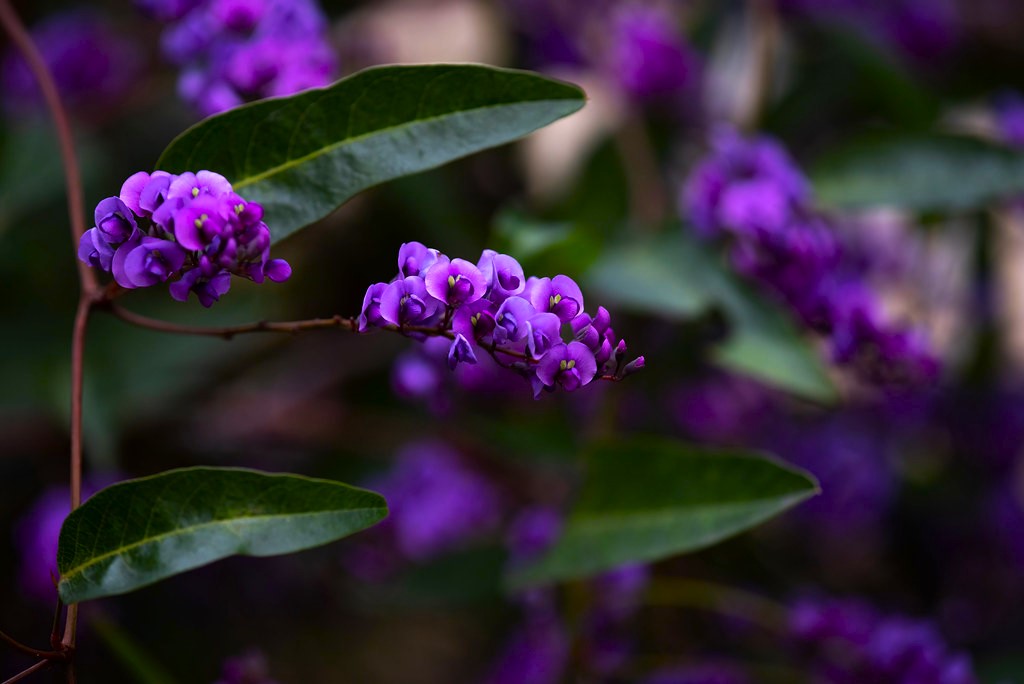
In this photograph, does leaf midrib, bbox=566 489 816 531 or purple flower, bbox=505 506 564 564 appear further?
purple flower, bbox=505 506 564 564

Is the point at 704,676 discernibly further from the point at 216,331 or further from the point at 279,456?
the point at 279,456

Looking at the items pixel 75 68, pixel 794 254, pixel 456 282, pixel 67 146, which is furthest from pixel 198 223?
pixel 75 68

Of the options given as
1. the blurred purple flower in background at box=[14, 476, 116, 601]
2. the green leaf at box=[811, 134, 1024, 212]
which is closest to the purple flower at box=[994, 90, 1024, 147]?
the green leaf at box=[811, 134, 1024, 212]

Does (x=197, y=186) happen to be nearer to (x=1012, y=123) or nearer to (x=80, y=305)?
(x=80, y=305)

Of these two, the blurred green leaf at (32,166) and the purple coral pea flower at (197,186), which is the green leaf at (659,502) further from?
the blurred green leaf at (32,166)

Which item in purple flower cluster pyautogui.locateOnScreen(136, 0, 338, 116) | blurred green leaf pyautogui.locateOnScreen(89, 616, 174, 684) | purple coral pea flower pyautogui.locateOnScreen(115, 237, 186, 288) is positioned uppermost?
purple flower cluster pyautogui.locateOnScreen(136, 0, 338, 116)

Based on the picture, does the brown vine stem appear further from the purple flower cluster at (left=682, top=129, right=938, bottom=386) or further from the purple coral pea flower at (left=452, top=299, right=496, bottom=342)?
the purple flower cluster at (left=682, top=129, right=938, bottom=386)
